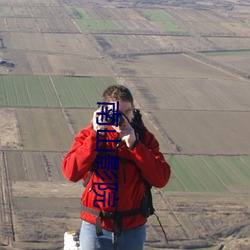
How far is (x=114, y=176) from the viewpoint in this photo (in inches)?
191

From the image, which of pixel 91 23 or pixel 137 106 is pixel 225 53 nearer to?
pixel 91 23

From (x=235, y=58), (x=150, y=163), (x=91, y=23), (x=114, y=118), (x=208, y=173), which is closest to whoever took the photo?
(x=114, y=118)

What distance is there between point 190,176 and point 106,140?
29.6 m

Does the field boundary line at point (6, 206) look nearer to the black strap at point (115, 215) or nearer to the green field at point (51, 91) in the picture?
the green field at point (51, 91)

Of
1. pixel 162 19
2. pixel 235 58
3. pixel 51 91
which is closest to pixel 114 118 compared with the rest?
pixel 51 91

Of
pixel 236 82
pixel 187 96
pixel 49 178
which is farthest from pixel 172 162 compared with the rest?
pixel 236 82

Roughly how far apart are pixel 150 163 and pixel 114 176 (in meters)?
0.31

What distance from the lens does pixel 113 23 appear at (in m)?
82.8

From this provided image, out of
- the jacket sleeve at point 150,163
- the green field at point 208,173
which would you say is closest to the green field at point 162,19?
the green field at point 208,173

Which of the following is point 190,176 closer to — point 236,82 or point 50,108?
point 50,108

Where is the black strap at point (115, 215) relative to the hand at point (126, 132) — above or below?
below

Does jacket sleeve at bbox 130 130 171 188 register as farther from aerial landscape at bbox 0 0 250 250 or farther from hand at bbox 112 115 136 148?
aerial landscape at bbox 0 0 250 250

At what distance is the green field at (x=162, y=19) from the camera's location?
266 ft

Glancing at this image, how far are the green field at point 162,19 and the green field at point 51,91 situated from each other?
28.3 m
